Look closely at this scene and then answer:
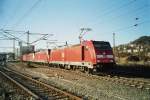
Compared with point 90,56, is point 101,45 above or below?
above

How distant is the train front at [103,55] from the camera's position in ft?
72.1

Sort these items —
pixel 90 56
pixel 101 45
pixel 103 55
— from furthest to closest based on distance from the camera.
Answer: pixel 101 45 < pixel 90 56 < pixel 103 55

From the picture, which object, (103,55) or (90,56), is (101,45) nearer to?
(103,55)

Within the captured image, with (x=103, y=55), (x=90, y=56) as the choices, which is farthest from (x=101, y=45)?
(x=90, y=56)

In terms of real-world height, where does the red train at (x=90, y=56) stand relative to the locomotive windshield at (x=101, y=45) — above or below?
below

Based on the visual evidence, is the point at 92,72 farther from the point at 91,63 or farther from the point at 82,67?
the point at 91,63

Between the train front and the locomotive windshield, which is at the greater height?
the locomotive windshield

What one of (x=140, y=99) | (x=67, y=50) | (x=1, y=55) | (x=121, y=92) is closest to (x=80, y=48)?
(x=67, y=50)

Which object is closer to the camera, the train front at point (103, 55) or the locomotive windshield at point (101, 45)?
the train front at point (103, 55)

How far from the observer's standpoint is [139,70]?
27.1 metres

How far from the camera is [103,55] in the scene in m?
22.4

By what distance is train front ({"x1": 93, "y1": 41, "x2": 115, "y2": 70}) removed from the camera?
22.0 meters

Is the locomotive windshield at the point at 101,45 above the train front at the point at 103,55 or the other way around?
above

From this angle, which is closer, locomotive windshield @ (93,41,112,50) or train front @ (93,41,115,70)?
train front @ (93,41,115,70)
